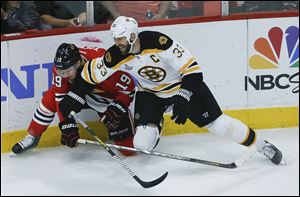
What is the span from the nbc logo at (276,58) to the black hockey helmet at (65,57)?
1.09 meters

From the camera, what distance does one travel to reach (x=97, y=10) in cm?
454

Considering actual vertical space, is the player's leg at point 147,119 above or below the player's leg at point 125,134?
above

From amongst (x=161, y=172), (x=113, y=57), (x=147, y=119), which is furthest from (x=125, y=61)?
(x=161, y=172)

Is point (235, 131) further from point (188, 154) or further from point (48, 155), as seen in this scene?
point (48, 155)

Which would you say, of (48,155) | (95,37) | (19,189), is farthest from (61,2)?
(19,189)

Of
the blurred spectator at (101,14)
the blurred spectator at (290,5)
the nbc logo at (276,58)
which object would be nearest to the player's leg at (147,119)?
the blurred spectator at (101,14)

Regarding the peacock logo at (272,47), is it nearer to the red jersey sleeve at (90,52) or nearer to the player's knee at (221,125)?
the player's knee at (221,125)

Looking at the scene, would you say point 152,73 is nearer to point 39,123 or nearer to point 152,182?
point 152,182

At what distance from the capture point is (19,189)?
3.80 metres

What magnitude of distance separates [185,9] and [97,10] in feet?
1.68

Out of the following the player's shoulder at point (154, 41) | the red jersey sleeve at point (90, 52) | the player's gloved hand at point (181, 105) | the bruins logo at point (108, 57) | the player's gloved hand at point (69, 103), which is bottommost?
Answer: the player's gloved hand at point (69, 103)

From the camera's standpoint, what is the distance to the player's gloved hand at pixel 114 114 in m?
4.18

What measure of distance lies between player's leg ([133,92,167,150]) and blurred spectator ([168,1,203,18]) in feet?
2.25

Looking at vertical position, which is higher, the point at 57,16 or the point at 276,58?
the point at 57,16
